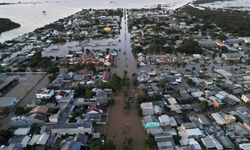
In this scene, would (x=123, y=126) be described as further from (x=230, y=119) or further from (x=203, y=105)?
(x=230, y=119)

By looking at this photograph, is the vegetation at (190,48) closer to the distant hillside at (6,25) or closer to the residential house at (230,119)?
the residential house at (230,119)

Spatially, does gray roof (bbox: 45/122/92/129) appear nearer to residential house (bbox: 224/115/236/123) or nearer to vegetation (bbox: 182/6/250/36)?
residential house (bbox: 224/115/236/123)

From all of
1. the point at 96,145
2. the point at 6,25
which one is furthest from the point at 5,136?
the point at 6,25

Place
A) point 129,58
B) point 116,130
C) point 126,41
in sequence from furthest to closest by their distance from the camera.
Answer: point 126,41 → point 129,58 → point 116,130

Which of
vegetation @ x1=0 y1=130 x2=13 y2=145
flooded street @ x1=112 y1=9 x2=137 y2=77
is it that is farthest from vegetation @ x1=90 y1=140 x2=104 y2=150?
flooded street @ x1=112 y1=9 x2=137 y2=77

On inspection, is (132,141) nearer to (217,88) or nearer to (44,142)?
(44,142)

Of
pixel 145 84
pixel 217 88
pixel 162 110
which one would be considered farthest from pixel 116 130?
pixel 217 88

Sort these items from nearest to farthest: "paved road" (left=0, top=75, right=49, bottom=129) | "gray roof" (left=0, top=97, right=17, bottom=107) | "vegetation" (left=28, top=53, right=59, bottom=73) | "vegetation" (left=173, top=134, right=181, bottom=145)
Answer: "vegetation" (left=173, top=134, right=181, bottom=145) → "paved road" (left=0, top=75, right=49, bottom=129) → "gray roof" (left=0, top=97, right=17, bottom=107) → "vegetation" (left=28, top=53, right=59, bottom=73)

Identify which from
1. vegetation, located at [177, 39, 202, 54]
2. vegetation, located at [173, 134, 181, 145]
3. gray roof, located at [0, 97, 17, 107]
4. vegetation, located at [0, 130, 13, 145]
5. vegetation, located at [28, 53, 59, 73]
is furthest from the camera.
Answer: vegetation, located at [177, 39, 202, 54]

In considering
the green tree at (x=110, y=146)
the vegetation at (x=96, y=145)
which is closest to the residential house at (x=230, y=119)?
the green tree at (x=110, y=146)

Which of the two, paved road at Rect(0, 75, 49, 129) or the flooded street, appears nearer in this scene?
paved road at Rect(0, 75, 49, 129)

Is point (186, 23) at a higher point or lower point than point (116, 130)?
higher
